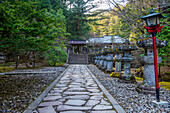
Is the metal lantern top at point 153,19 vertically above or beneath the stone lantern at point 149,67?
above

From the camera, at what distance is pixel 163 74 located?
1056 cm

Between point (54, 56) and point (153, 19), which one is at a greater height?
point (153, 19)

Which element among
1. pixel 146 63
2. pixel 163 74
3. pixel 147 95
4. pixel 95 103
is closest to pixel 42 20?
pixel 95 103

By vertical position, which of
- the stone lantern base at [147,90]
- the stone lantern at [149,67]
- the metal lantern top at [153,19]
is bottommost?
the stone lantern base at [147,90]

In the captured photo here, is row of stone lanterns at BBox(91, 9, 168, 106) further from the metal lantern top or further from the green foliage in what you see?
the green foliage

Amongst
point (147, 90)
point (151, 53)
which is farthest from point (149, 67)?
point (147, 90)

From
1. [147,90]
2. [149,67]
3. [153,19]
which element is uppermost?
[153,19]

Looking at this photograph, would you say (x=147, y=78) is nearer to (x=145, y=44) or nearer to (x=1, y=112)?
(x=145, y=44)

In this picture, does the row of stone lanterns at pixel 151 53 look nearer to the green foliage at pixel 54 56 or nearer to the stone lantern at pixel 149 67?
the stone lantern at pixel 149 67

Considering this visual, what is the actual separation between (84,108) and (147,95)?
7.17 ft

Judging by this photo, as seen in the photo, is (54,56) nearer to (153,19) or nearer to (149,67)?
(149,67)

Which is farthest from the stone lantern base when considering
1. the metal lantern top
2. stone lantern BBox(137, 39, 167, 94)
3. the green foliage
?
the green foliage

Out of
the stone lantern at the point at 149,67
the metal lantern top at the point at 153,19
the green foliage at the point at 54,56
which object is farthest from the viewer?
the green foliage at the point at 54,56

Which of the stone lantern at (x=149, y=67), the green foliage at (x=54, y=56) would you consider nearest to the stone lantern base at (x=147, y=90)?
the stone lantern at (x=149, y=67)
